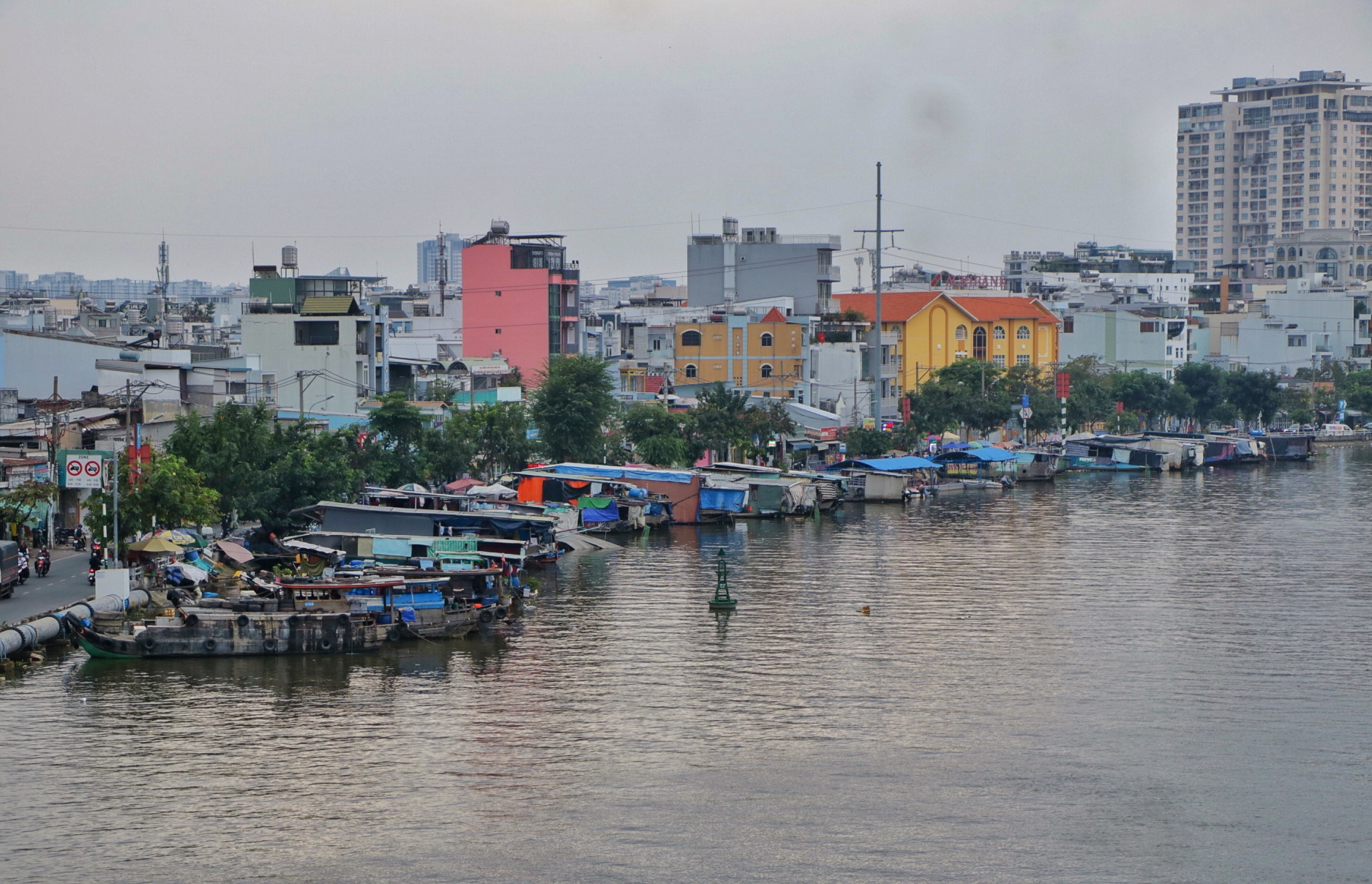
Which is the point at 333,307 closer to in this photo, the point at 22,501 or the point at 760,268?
the point at 22,501

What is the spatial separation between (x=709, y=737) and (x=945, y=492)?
126 ft

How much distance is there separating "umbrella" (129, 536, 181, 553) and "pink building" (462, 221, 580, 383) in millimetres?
42523

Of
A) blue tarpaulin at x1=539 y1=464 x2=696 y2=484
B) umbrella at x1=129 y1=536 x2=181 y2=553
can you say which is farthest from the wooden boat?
blue tarpaulin at x1=539 y1=464 x2=696 y2=484

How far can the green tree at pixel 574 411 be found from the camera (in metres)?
48.8

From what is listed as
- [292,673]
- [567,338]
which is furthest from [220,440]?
[567,338]

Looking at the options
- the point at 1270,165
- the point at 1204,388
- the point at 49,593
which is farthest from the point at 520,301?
the point at 1270,165

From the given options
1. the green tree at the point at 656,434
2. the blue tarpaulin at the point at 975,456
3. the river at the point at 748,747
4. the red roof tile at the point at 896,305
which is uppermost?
the red roof tile at the point at 896,305

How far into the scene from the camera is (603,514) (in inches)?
1711

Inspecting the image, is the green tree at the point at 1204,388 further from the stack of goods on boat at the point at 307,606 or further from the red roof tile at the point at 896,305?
the stack of goods on boat at the point at 307,606

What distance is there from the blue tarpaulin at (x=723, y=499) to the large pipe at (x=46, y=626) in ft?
70.6

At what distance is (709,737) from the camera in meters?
21.3

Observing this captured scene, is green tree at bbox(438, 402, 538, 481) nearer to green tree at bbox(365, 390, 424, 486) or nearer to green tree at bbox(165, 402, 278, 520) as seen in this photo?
green tree at bbox(365, 390, 424, 486)

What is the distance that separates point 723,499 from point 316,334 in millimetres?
15397

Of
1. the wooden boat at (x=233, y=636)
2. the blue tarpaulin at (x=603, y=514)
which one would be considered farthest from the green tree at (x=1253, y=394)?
the wooden boat at (x=233, y=636)
